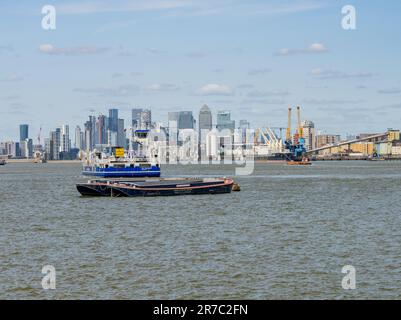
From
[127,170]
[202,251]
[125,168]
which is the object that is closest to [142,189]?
[202,251]

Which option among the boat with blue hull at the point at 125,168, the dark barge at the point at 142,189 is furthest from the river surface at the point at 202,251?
the boat with blue hull at the point at 125,168

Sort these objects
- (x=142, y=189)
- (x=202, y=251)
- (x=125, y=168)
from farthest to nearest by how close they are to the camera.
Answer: (x=125, y=168) → (x=142, y=189) → (x=202, y=251)

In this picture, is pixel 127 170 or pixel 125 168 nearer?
pixel 127 170

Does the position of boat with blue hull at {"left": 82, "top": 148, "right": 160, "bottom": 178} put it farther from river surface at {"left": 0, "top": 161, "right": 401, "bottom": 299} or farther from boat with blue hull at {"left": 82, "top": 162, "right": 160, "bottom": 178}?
river surface at {"left": 0, "top": 161, "right": 401, "bottom": 299}

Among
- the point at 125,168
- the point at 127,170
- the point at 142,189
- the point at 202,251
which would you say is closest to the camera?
the point at 202,251

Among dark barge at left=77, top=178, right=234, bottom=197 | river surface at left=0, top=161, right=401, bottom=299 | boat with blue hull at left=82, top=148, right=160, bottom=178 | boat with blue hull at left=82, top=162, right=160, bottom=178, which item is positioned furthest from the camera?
boat with blue hull at left=82, top=148, right=160, bottom=178

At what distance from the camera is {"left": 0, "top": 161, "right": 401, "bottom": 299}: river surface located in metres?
31.0

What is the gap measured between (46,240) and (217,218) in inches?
743

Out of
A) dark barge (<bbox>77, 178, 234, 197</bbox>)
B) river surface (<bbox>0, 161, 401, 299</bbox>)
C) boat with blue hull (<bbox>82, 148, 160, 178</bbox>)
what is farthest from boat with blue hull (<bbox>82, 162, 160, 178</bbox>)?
river surface (<bbox>0, 161, 401, 299</bbox>)

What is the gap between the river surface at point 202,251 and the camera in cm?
3103

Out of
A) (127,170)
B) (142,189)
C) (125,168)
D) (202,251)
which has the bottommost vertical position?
(202,251)

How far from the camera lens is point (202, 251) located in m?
41.8

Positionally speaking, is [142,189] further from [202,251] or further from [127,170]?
[127,170]

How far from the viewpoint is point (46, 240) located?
1900 inches
